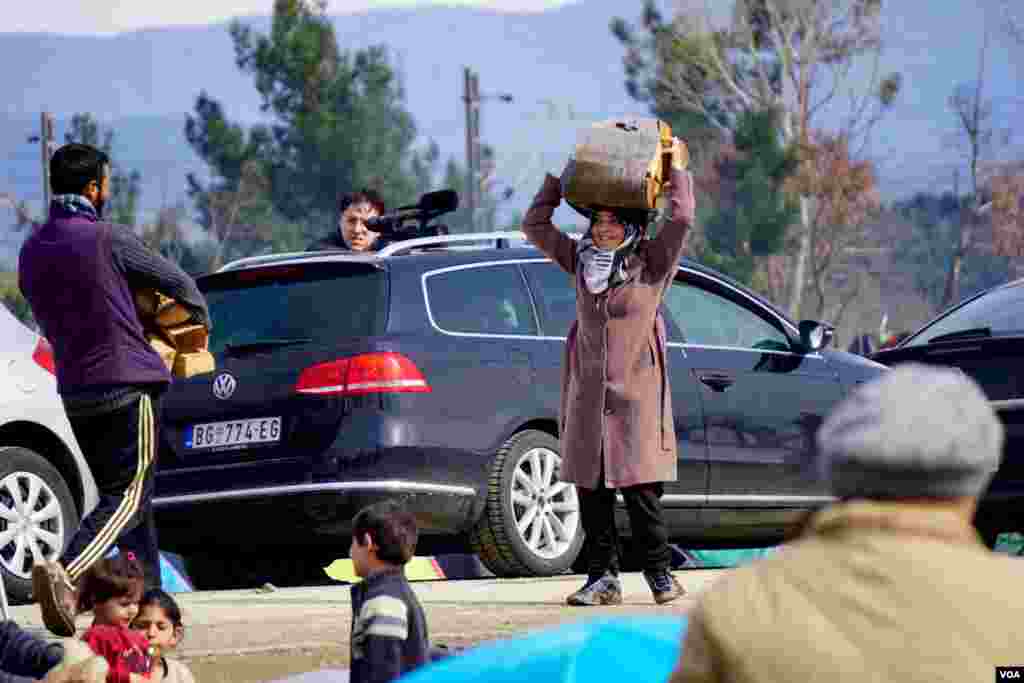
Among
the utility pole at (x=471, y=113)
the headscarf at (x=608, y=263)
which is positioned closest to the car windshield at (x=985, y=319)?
the headscarf at (x=608, y=263)

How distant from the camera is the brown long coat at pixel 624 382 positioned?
30.3 feet

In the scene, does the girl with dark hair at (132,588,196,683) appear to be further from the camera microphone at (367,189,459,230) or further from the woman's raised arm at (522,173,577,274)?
the camera microphone at (367,189,459,230)

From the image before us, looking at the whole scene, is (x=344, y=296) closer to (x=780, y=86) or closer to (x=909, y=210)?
(x=780, y=86)

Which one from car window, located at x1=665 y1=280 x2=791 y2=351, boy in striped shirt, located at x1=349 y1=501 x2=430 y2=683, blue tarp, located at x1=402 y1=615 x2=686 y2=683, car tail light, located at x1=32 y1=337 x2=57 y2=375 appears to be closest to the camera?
blue tarp, located at x1=402 y1=615 x2=686 y2=683

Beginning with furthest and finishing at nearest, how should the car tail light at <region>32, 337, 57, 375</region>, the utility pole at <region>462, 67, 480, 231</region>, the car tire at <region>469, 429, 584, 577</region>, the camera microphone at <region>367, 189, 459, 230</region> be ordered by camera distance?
the utility pole at <region>462, 67, 480, 231</region>, the camera microphone at <region>367, 189, 459, 230</region>, the car tail light at <region>32, 337, 57, 375</region>, the car tire at <region>469, 429, 584, 577</region>

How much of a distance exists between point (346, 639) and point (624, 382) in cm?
174

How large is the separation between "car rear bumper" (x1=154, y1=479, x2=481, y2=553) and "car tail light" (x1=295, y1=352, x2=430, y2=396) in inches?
16.0

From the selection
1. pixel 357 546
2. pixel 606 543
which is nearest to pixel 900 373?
pixel 357 546

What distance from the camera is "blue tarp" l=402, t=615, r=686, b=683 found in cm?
393

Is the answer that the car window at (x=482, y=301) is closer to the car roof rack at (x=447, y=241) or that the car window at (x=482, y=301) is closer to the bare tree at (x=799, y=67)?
the car roof rack at (x=447, y=241)

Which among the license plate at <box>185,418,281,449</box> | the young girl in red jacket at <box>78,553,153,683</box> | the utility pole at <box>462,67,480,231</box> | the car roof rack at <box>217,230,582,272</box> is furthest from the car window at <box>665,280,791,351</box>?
the utility pole at <box>462,67,480,231</box>

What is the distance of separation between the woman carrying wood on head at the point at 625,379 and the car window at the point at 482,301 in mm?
1826

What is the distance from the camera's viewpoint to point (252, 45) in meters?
75.6

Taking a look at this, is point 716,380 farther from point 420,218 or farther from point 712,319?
point 420,218
